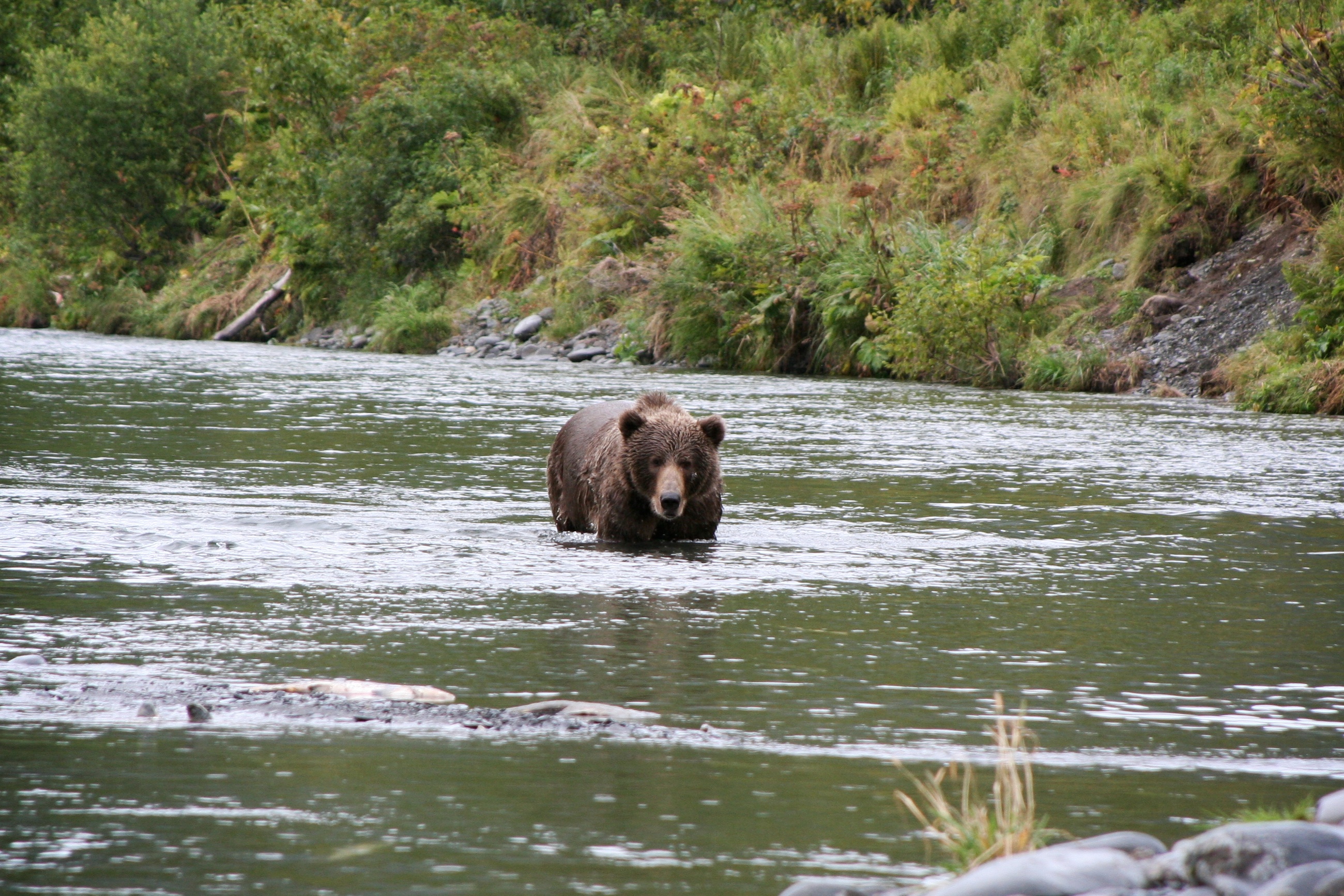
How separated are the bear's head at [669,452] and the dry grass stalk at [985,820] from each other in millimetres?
4573

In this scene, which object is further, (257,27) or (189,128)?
(189,128)

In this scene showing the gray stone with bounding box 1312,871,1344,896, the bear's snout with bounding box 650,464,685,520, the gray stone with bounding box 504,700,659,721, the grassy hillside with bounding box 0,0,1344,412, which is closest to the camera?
the gray stone with bounding box 1312,871,1344,896

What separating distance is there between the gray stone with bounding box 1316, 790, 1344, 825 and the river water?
308 millimetres

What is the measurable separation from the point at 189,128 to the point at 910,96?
2459 centimetres

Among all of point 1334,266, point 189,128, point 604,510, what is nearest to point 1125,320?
point 1334,266

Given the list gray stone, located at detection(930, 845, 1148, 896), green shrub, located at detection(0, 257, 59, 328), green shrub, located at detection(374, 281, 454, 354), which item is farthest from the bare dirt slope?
green shrub, located at detection(0, 257, 59, 328)

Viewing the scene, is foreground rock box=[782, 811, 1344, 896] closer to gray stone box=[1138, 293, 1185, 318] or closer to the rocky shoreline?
the rocky shoreline

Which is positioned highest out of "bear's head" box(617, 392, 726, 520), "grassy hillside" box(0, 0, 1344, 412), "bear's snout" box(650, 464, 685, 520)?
"grassy hillside" box(0, 0, 1344, 412)

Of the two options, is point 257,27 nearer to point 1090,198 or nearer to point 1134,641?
point 1090,198

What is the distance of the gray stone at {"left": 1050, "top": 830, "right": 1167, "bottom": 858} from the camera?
10.8 feet

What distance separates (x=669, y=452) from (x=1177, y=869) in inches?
219

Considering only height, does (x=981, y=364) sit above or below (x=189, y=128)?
below

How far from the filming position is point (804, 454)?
1267 cm

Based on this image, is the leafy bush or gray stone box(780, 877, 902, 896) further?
the leafy bush
